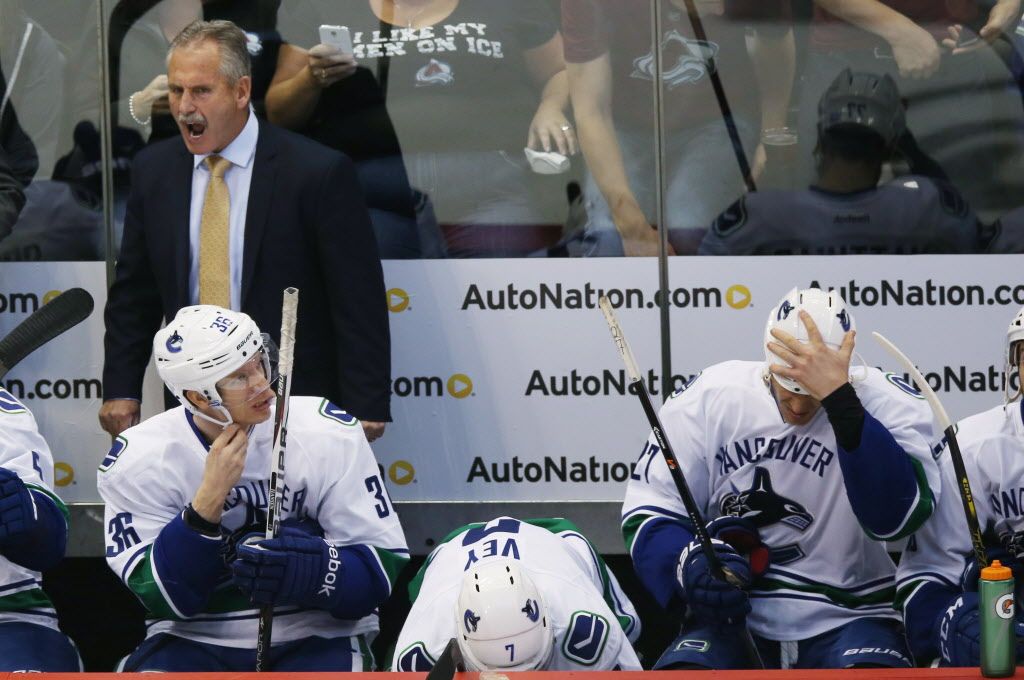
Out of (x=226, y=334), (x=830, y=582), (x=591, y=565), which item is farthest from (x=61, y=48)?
(x=830, y=582)

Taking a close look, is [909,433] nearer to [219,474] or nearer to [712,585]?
[712,585]

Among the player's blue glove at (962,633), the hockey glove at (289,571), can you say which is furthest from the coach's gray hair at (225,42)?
the player's blue glove at (962,633)

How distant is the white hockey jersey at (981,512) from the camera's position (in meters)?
3.70

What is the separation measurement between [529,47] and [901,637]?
2.10m

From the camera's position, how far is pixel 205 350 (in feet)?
11.7

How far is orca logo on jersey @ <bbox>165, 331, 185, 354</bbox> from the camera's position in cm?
361

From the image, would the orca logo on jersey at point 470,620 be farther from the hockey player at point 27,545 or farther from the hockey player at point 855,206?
the hockey player at point 855,206

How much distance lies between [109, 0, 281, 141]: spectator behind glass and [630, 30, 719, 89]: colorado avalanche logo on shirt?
1.12 m

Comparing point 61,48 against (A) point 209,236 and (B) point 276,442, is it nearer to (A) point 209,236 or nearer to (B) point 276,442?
(A) point 209,236

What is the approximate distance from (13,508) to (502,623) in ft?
4.05

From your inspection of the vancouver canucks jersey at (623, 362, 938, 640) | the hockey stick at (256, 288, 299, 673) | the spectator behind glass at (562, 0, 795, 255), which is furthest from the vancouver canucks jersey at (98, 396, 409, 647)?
the spectator behind glass at (562, 0, 795, 255)

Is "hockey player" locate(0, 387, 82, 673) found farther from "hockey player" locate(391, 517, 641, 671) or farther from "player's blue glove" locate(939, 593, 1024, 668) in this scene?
"player's blue glove" locate(939, 593, 1024, 668)

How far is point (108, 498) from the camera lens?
3.71m

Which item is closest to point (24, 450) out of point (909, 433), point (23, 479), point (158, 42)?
point (23, 479)
